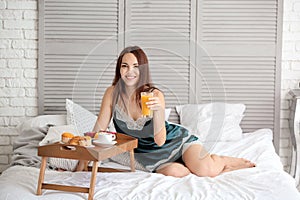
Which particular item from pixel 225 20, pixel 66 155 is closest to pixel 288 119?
pixel 225 20

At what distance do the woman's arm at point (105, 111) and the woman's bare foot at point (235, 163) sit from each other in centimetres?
70

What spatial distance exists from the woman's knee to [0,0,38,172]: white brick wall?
1654 millimetres

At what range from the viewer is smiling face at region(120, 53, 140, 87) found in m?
2.62

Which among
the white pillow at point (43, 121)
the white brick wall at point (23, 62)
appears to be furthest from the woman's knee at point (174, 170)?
the white brick wall at point (23, 62)

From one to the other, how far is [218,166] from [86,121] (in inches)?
30.0

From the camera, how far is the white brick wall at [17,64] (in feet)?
13.6

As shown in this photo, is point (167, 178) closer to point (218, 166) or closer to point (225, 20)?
point (218, 166)

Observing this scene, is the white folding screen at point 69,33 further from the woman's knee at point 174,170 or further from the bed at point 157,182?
the woman's knee at point 174,170

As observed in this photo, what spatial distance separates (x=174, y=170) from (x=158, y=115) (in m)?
0.37

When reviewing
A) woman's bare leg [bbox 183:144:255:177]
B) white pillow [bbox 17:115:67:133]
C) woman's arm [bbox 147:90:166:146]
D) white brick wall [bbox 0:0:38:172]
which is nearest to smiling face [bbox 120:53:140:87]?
woman's arm [bbox 147:90:166:146]

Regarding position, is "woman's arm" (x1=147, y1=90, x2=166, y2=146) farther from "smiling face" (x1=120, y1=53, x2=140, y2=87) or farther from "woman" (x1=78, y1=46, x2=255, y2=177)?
"smiling face" (x1=120, y1=53, x2=140, y2=87)

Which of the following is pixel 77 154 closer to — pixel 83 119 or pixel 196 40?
pixel 83 119

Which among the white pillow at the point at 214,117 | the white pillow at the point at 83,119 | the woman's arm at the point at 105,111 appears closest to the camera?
the woman's arm at the point at 105,111

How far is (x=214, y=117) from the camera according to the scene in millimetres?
3619
